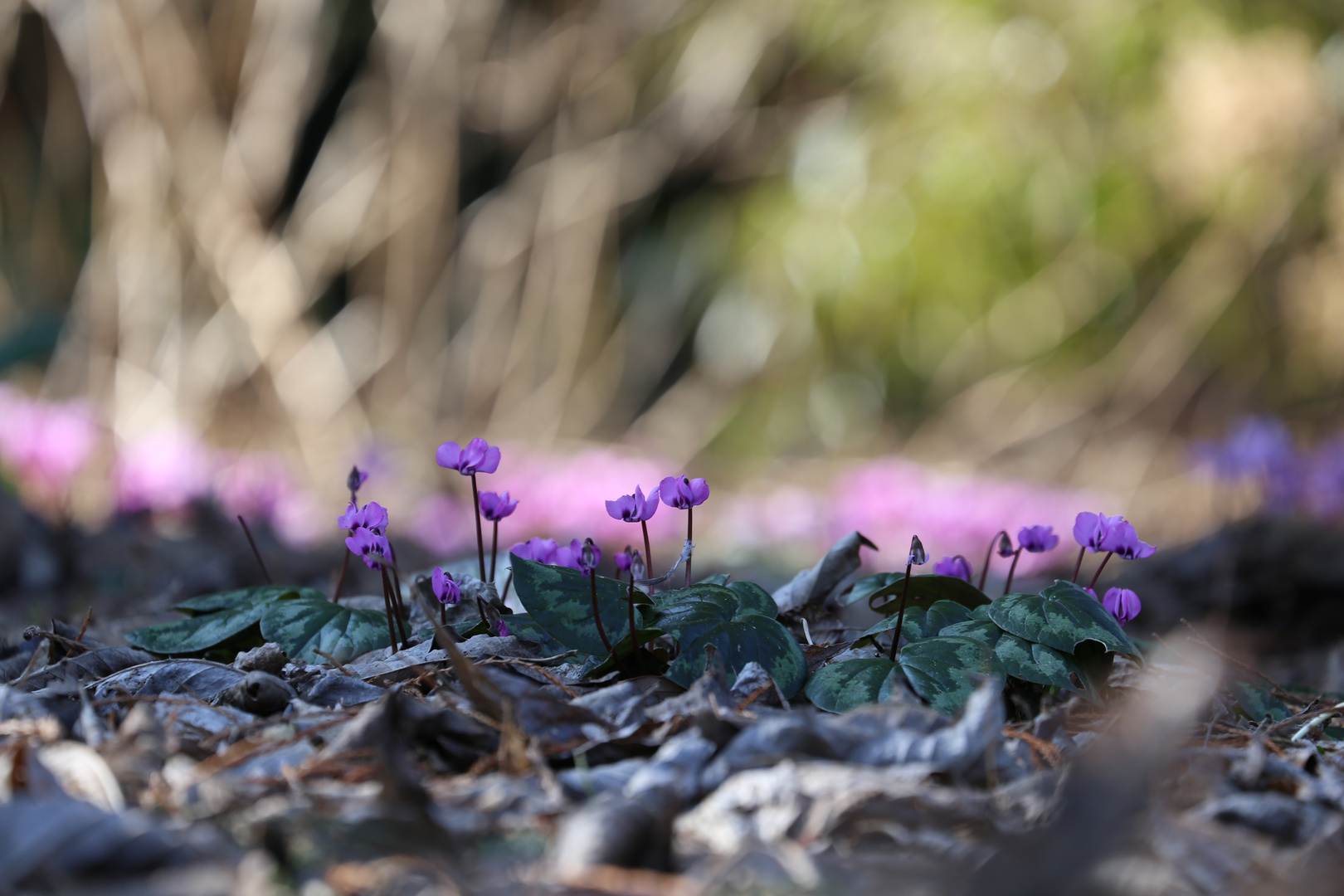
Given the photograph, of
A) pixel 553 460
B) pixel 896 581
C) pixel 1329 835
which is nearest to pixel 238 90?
pixel 553 460

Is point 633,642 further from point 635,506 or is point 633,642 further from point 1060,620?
point 1060,620

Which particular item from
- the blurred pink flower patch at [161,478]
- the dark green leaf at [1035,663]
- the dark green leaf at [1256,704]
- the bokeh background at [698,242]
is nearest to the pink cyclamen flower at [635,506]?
the dark green leaf at [1035,663]

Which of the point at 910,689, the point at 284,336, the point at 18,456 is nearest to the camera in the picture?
the point at 910,689

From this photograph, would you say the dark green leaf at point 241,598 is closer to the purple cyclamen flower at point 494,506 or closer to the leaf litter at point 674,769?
the leaf litter at point 674,769

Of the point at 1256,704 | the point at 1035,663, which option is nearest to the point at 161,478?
the point at 1035,663

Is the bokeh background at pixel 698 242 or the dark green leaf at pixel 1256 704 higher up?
the bokeh background at pixel 698 242

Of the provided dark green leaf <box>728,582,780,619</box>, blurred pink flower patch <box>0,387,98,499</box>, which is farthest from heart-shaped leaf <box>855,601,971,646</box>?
blurred pink flower patch <box>0,387,98,499</box>

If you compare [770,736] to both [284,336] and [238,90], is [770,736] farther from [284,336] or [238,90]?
[238,90]
